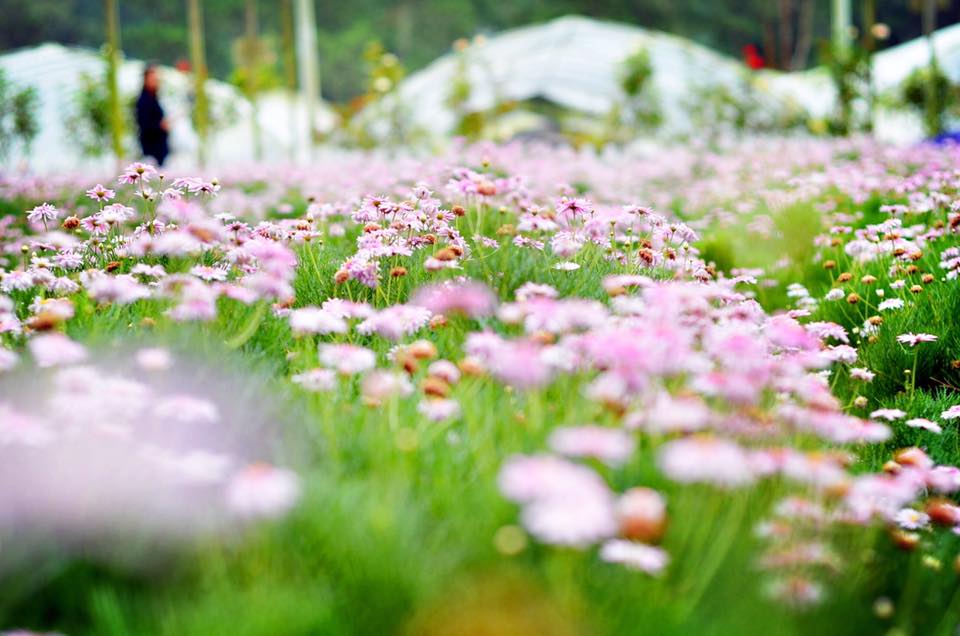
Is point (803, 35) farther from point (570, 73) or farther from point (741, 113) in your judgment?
point (741, 113)

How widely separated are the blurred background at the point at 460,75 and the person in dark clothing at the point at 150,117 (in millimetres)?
438

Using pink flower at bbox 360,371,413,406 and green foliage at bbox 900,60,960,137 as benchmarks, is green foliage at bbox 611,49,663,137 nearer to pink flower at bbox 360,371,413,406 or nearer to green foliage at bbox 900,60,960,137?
green foliage at bbox 900,60,960,137

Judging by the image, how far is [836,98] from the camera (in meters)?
15.2

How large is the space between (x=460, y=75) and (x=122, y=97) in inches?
323

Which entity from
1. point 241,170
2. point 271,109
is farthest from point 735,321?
point 271,109

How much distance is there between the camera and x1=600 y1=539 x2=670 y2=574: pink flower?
1.79m

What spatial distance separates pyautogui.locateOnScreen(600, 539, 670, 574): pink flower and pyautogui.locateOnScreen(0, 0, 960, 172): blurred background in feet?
35.0

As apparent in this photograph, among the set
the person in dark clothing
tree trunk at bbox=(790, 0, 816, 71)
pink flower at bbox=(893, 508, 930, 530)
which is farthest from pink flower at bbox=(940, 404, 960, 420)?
tree trunk at bbox=(790, 0, 816, 71)

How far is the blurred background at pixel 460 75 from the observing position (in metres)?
16.1

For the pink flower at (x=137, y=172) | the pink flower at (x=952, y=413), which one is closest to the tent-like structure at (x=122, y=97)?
the pink flower at (x=137, y=172)

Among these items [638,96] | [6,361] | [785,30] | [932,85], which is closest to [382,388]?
[6,361]

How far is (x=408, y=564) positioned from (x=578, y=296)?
75.6 inches

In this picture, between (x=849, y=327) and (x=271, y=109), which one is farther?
(x=271, y=109)

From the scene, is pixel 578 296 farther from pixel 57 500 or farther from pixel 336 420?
pixel 57 500
